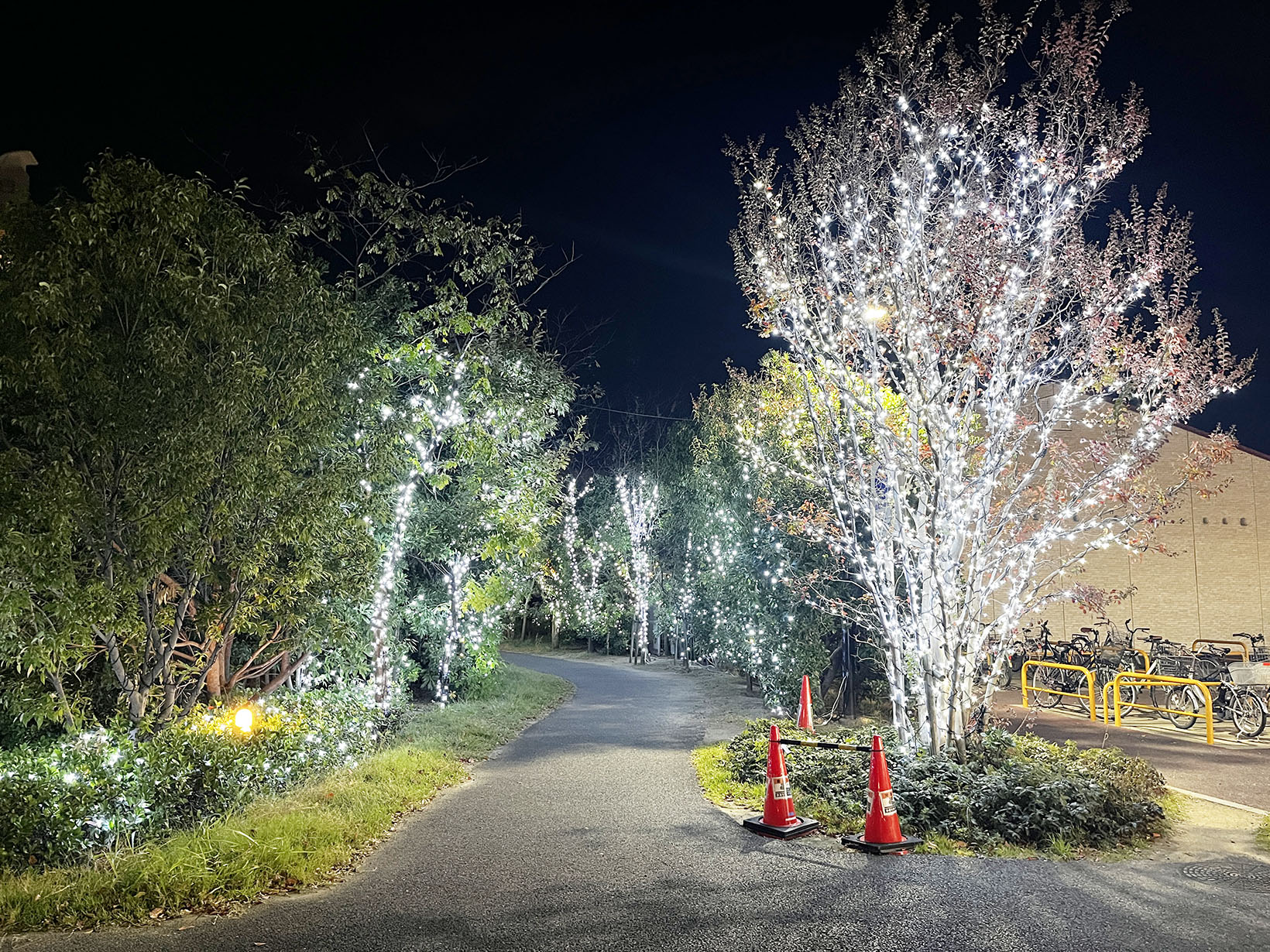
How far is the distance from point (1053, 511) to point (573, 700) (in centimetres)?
1134

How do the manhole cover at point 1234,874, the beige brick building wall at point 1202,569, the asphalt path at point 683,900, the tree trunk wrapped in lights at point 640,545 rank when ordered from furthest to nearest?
the tree trunk wrapped in lights at point 640,545, the beige brick building wall at point 1202,569, the manhole cover at point 1234,874, the asphalt path at point 683,900

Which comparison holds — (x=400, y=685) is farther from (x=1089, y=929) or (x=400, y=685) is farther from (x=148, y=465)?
(x=1089, y=929)

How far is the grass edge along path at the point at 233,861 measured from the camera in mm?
5066

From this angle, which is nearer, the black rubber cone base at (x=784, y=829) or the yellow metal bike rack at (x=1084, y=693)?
the black rubber cone base at (x=784, y=829)

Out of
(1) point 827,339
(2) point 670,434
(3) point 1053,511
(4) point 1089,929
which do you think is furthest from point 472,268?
(2) point 670,434

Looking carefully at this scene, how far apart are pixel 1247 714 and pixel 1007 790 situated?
6.91 metres

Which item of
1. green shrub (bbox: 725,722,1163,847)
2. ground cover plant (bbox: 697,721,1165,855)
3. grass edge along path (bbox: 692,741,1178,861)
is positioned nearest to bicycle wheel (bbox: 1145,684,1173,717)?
ground cover plant (bbox: 697,721,1165,855)

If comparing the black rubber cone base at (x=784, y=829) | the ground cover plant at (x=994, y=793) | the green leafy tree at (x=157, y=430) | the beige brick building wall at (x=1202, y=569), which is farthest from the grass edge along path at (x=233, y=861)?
the beige brick building wall at (x=1202, y=569)

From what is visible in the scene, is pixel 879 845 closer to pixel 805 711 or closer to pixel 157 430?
pixel 805 711

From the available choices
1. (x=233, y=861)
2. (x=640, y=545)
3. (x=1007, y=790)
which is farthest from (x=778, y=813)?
(x=640, y=545)

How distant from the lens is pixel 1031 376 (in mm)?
8672

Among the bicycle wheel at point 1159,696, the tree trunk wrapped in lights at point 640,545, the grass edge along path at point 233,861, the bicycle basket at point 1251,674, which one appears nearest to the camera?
the grass edge along path at point 233,861

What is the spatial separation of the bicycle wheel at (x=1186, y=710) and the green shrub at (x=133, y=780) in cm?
1153

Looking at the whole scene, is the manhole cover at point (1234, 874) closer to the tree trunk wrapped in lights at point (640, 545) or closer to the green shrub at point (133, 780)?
the green shrub at point (133, 780)
